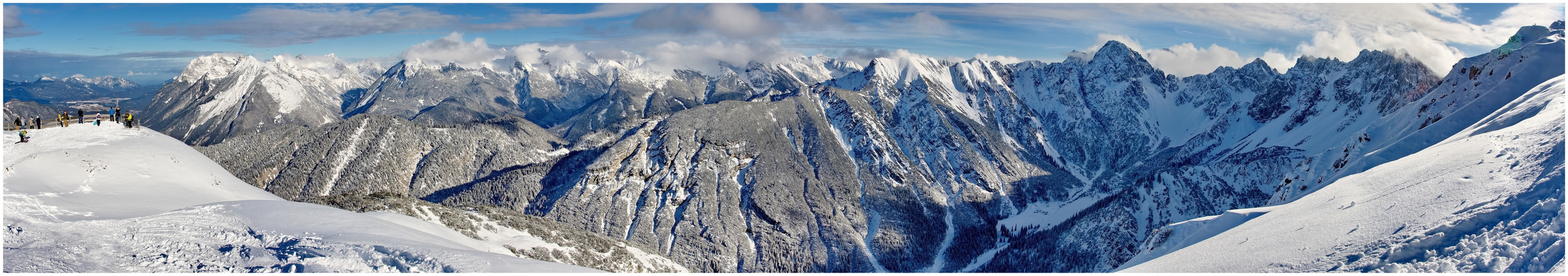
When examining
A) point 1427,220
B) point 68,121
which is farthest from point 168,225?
point 1427,220

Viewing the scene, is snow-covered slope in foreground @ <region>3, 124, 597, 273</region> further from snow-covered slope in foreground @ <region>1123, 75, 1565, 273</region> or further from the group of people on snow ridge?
snow-covered slope in foreground @ <region>1123, 75, 1565, 273</region>

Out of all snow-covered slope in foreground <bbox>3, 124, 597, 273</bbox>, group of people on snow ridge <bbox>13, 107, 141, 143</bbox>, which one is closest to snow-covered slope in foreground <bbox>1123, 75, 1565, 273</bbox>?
snow-covered slope in foreground <bbox>3, 124, 597, 273</bbox>

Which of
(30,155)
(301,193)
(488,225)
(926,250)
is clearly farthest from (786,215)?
(30,155)

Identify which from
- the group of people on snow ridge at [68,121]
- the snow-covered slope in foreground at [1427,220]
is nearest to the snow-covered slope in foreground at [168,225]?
the group of people on snow ridge at [68,121]

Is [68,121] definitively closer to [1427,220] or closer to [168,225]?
[168,225]

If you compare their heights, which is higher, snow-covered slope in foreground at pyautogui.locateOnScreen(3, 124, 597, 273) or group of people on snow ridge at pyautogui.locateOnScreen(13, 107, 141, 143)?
group of people on snow ridge at pyautogui.locateOnScreen(13, 107, 141, 143)

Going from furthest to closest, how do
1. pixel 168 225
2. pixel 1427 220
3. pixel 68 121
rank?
1. pixel 68 121
2. pixel 168 225
3. pixel 1427 220
